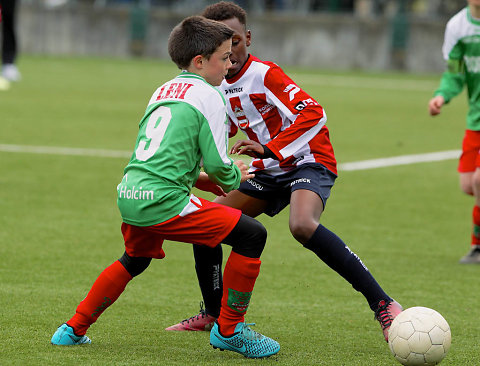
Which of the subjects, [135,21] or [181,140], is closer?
[181,140]

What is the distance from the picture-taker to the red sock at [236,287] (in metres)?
4.46

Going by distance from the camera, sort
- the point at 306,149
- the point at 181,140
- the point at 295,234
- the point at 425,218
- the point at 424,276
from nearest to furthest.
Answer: the point at 181,140, the point at 295,234, the point at 306,149, the point at 424,276, the point at 425,218

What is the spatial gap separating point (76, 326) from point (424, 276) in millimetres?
2880

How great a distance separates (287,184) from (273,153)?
30cm

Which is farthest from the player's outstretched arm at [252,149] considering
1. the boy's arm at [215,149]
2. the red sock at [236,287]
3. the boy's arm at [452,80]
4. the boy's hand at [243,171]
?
the boy's arm at [452,80]

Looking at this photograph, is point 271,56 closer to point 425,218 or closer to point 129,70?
point 129,70

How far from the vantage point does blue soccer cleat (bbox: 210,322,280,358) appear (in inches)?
178

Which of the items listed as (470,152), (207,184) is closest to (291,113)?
(207,184)

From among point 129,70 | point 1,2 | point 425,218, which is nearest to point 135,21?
point 129,70

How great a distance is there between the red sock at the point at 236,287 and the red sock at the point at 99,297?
0.50m

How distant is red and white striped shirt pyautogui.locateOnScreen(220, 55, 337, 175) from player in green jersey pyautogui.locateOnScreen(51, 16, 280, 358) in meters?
0.69

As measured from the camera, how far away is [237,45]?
17.6 ft

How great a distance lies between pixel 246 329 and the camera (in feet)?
15.0

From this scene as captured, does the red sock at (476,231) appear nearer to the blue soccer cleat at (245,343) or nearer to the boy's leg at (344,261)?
the boy's leg at (344,261)
